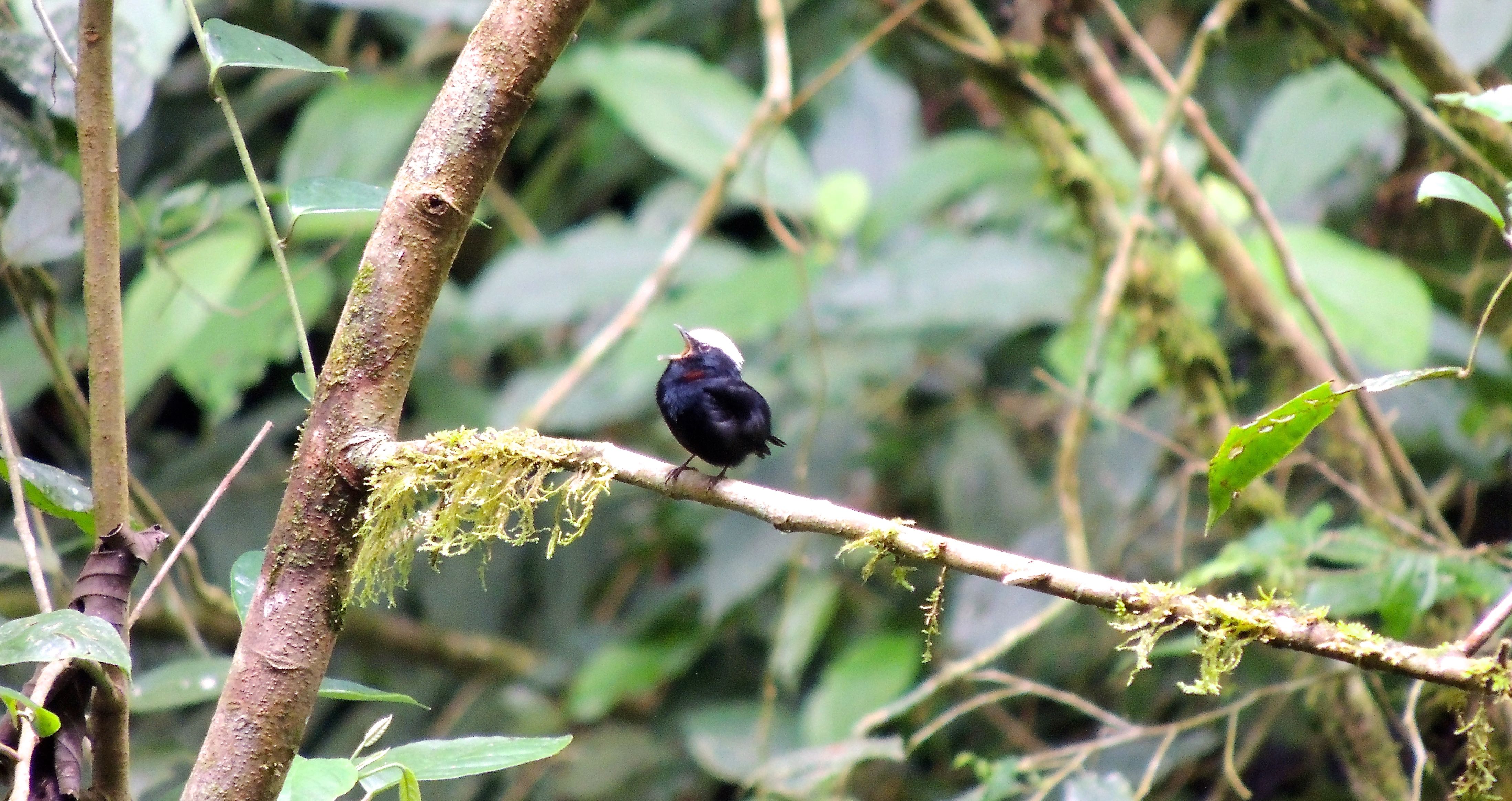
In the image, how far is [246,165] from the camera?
49.2 inches

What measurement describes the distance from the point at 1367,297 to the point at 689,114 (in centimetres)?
178

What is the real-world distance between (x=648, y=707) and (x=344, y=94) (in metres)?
2.22

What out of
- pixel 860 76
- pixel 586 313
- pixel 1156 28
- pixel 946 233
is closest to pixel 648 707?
pixel 586 313

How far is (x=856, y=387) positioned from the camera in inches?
142

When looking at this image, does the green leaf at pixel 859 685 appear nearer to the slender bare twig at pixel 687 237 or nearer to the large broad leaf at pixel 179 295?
the slender bare twig at pixel 687 237

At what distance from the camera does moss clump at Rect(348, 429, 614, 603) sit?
4.16 ft

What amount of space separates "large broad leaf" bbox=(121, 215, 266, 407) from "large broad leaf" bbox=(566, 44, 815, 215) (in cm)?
104

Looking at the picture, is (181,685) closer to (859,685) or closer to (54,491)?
(54,491)

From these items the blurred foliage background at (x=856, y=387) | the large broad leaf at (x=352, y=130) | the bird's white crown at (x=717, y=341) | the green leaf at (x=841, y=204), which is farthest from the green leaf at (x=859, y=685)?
the large broad leaf at (x=352, y=130)

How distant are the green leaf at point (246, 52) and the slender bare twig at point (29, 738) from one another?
1.91 ft

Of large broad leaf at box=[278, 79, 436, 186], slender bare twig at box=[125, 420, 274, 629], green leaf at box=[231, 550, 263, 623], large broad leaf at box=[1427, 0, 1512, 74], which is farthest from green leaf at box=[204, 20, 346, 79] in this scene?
large broad leaf at box=[278, 79, 436, 186]

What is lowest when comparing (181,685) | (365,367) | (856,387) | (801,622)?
(801,622)

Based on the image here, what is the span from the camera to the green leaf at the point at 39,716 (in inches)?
39.6

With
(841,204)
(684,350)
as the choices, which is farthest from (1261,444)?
(841,204)
